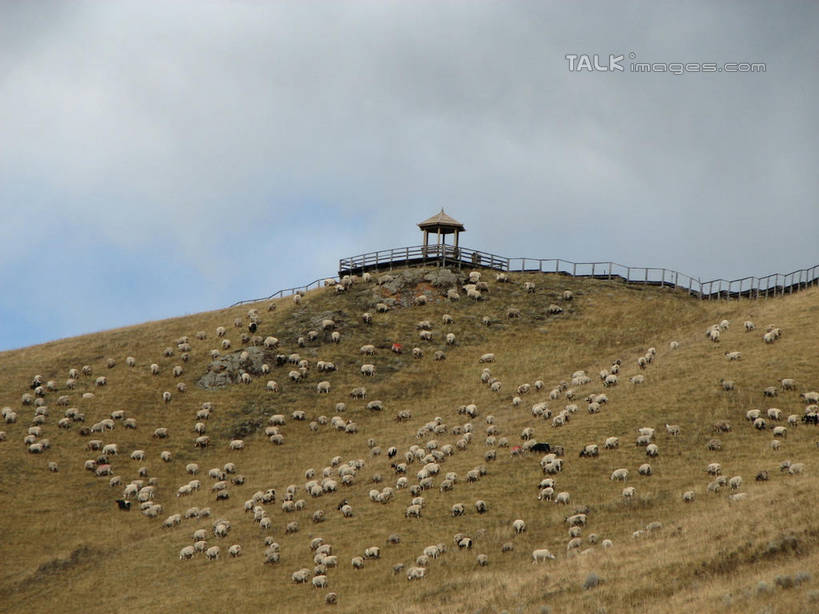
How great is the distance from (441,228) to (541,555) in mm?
54328

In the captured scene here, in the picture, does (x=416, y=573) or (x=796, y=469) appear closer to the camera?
(x=416, y=573)

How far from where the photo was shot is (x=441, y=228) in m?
92.2

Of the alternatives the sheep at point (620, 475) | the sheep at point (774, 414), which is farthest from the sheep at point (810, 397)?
the sheep at point (620, 475)

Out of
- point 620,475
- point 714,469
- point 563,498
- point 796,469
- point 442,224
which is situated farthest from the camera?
point 442,224

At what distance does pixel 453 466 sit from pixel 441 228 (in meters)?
41.0

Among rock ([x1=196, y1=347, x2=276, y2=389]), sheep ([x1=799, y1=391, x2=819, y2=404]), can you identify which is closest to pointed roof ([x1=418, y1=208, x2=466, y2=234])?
rock ([x1=196, y1=347, x2=276, y2=389])

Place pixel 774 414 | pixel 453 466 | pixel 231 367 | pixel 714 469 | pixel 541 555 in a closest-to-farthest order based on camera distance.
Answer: pixel 541 555
pixel 714 469
pixel 774 414
pixel 453 466
pixel 231 367

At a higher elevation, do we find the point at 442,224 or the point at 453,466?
the point at 442,224

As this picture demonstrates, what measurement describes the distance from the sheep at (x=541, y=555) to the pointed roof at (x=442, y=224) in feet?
173

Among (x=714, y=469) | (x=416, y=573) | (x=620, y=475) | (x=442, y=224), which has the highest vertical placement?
(x=442, y=224)

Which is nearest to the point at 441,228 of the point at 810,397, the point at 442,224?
the point at 442,224

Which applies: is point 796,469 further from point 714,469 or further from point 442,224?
point 442,224

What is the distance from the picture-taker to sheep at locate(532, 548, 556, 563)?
40375mm

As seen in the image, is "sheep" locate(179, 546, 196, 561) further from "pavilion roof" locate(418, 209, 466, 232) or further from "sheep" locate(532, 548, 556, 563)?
"pavilion roof" locate(418, 209, 466, 232)
